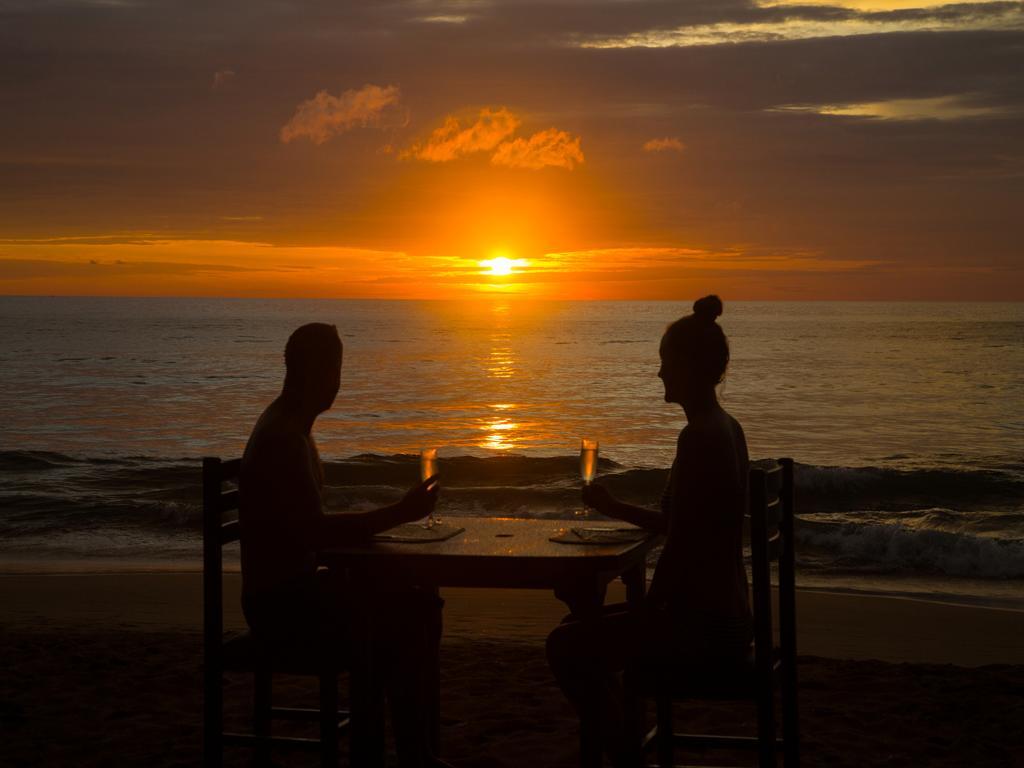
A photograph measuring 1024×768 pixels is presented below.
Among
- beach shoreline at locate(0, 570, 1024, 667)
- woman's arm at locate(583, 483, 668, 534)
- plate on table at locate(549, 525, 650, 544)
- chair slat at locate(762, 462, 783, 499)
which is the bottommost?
beach shoreline at locate(0, 570, 1024, 667)

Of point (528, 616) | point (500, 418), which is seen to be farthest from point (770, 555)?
point (500, 418)

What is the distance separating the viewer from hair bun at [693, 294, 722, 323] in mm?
3613

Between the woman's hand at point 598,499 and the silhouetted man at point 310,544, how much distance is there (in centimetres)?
51

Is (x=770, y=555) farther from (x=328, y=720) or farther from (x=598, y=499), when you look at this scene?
(x=328, y=720)

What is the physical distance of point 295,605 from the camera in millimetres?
3717

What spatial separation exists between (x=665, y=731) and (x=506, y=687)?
60.3 inches

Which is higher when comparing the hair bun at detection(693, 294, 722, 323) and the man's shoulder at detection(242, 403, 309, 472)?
the hair bun at detection(693, 294, 722, 323)

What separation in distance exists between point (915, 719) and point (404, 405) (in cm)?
2503

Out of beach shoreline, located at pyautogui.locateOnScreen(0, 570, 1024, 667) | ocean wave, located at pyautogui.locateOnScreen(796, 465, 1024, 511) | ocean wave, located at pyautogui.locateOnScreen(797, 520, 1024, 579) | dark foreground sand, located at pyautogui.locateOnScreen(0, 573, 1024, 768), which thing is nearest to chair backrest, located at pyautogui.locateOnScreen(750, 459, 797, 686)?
dark foreground sand, located at pyautogui.locateOnScreen(0, 573, 1024, 768)

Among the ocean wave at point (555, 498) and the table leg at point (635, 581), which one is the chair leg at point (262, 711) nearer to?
the table leg at point (635, 581)

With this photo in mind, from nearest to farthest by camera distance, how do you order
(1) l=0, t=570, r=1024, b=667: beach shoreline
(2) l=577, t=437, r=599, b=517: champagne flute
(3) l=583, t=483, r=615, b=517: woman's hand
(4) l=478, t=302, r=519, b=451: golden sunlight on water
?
(3) l=583, t=483, r=615, b=517: woman's hand < (2) l=577, t=437, r=599, b=517: champagne flute < (1) l=0, t=570, r=1024, b=667: beach shoreline < (4) l=478, t=302, r=519, b=451: golden sunlight on water

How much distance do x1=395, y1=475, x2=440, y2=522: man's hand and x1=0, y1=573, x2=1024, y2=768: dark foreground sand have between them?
4.54 feet

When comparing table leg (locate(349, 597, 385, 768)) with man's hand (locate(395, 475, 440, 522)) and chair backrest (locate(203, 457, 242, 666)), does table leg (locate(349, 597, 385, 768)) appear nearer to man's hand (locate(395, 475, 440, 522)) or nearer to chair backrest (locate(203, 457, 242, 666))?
man's hand (locate(395, 475, 440, 522))

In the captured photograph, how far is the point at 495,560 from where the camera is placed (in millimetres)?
3471
